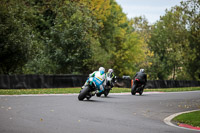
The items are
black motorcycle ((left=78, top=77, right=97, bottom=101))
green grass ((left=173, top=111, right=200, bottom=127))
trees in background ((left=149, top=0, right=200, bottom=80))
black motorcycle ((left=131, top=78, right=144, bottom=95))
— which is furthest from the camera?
trees in background ((left=149, top=0, right=200, bottom=80))

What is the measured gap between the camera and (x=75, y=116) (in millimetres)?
11766

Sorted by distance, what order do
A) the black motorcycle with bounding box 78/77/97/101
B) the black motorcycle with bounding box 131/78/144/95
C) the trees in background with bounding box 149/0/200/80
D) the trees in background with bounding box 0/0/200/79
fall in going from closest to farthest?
the black motorcycle with bounding box 78/77/97/101 < the black motorcycle with bounding box 131/78/144/95 < the trees in background with bounding box 0/0/200/79 < the trees in background with bounding box 149/0/200/80

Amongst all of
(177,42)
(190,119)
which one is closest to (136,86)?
(190,119)

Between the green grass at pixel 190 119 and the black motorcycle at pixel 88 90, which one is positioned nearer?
the green grass at pixel 190 119

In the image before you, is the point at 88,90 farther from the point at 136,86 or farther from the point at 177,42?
the point at 177,42

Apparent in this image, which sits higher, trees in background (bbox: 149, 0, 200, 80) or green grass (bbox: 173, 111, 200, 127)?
trees in background (bbox: 149, 0, 200, 80)

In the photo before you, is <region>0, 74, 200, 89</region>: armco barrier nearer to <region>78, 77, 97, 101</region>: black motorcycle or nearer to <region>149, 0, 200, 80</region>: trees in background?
<region>78, 77, 97, 101</region>: black motorcycle

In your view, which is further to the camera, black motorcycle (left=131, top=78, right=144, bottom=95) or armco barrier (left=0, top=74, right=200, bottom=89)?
armco barrier (left=0, top=74, right=200, bottom=89)

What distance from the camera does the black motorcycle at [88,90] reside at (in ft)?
60.1

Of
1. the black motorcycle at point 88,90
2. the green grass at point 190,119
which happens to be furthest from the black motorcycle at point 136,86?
the green grass at point 190,119

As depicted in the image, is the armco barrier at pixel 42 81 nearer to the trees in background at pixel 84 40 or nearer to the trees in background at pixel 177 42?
the trees in background at pixel 84 40

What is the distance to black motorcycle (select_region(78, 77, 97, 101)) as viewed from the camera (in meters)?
18.3

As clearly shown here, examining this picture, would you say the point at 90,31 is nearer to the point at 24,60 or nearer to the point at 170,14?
the point at 24,60

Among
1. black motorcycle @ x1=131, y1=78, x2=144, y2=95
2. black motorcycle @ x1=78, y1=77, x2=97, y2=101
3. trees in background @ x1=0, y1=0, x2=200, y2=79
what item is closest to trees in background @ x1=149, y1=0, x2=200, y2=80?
trees in background @ x1=0, y1=0, x2=200, y2=79
